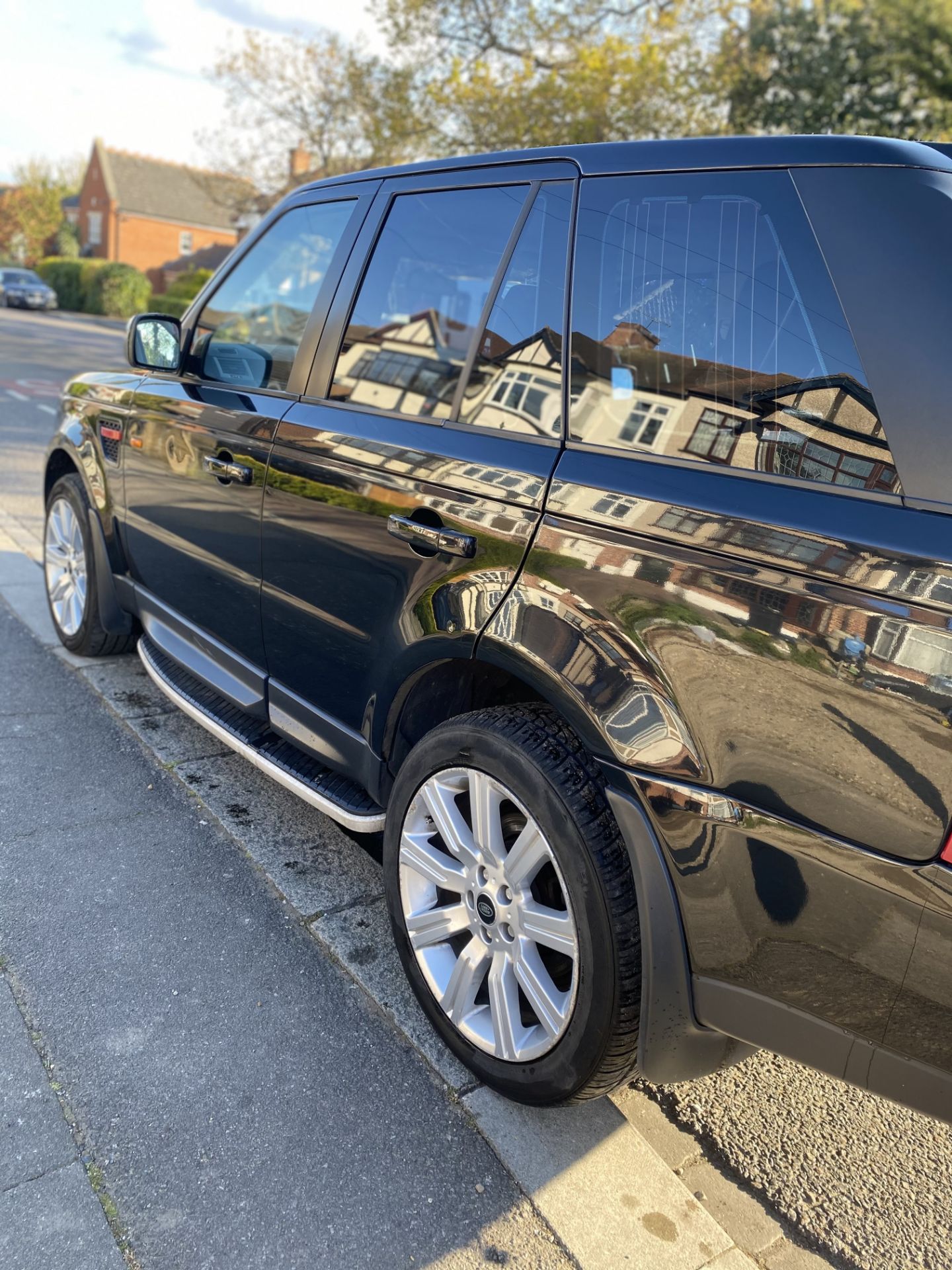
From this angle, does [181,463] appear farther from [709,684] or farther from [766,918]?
[766,918]

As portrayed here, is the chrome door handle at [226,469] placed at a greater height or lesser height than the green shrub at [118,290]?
greater

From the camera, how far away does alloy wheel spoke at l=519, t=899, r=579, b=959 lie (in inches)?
77.8

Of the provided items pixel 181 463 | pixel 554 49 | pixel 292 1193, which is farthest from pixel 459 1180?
pixel 554 49

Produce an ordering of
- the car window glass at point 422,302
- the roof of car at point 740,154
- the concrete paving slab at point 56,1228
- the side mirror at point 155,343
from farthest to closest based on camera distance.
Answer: the side mirror at point 155,343, the car window glass at point 422,302, the concrete paving slab at point 56,1228, the roof of car at point 740,154

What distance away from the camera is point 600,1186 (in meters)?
2.07

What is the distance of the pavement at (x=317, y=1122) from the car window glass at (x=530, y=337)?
4.91ft

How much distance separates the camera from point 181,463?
132 inches

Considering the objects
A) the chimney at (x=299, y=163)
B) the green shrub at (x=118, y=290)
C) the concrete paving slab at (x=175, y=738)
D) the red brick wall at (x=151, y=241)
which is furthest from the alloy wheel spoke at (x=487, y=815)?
the red brick wall at (x=151, y=241)

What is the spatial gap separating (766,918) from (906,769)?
0.38m

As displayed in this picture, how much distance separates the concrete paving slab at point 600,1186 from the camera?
1.94 m

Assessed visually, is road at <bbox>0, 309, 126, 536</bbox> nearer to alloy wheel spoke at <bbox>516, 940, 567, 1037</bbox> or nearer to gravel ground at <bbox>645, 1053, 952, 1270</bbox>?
alloy wheel spoke at <bbox>516, 940, 567, 1037</bbox>

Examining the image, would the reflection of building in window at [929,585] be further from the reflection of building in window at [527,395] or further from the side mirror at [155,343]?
the side mirror at [155,343]

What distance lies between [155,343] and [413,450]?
1.72 m

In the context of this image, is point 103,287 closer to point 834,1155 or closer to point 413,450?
point 413,450
